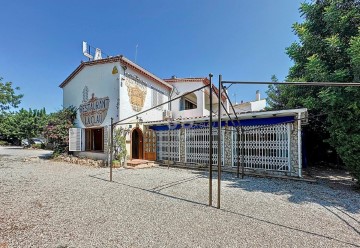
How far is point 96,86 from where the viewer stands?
507 inches

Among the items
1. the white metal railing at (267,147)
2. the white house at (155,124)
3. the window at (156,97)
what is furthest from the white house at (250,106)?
the white metal railing at (267,147)

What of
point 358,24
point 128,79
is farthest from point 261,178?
point 128,79

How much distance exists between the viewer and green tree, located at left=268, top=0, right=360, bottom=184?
596 centimetres

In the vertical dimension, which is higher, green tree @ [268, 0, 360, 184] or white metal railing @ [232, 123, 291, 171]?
green tree @ [268, 0, 360, 184]

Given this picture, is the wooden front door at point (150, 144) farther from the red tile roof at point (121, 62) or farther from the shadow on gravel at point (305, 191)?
the shadow on gravel at point (305, 191)

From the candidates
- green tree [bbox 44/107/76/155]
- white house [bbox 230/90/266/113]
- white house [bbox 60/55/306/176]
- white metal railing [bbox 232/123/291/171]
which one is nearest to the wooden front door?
white house [bbox 60/55/306/176]

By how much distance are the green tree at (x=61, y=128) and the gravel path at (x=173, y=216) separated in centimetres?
707

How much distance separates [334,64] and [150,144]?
10.3m

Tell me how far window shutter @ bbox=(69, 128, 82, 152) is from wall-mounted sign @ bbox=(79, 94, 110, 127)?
828mm

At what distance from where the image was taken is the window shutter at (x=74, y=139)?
12.9 meters

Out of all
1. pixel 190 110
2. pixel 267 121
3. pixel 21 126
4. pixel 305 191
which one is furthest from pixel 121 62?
pixel 21 126

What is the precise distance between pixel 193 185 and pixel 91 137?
993cm

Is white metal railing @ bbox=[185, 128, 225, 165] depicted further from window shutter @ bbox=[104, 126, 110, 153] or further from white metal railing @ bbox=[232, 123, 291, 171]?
window shutter @ bbox=[104, 126, 110, 153]

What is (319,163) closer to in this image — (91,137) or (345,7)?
(345,7)
